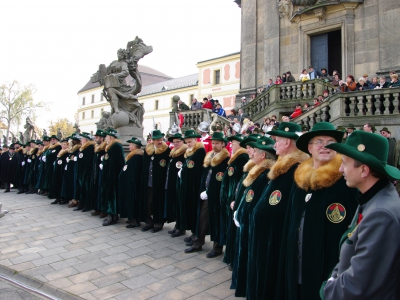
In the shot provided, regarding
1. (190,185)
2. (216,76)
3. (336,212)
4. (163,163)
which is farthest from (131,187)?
(216,76)

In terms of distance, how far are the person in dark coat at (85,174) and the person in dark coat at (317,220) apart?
759 cm

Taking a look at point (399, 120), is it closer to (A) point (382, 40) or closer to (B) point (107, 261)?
(A) point (382, 40)

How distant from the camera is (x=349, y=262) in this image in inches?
81.8

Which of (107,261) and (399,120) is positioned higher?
(399,120)

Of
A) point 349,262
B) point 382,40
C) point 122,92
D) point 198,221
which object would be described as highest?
point 382,40

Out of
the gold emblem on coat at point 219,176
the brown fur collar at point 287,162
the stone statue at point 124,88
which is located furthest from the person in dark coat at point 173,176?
the stone statue at point 124,88

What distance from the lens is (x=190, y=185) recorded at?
6.91m

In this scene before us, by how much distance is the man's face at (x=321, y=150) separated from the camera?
9.91 feet

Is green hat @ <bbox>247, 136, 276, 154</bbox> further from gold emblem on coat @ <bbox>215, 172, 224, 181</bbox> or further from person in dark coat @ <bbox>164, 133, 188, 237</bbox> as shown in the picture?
person in dark coat @ <bbox>164, 133, 188, 237</bbox>

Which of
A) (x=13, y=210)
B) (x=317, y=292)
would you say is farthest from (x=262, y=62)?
(x=317, y=292)

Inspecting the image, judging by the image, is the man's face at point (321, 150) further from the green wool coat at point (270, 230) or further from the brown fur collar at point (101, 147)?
the brown fur collar at point (101, 147)

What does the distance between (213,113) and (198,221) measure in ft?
40.0

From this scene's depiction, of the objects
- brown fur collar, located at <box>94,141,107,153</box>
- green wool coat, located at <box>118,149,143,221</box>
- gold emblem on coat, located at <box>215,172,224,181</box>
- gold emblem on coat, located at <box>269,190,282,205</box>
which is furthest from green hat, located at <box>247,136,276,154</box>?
brown fur collar, located at <box>94,141,107,153</box>

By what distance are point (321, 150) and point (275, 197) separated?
771mm
